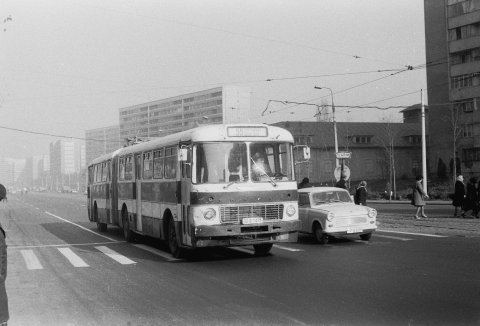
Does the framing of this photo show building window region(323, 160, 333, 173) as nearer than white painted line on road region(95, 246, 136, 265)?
A: No

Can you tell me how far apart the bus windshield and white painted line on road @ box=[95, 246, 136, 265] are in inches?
99.1

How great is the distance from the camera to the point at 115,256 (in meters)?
14.0

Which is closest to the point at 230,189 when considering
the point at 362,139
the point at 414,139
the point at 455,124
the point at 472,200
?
the point at 472,200

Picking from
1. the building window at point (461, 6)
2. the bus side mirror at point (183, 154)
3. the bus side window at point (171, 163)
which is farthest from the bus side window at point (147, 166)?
the building window at point (461, 6)

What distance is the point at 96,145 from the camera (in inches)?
5074

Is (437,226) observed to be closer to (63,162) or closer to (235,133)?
(235,133)

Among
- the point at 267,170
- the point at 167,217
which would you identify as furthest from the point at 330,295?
the point at 167,217

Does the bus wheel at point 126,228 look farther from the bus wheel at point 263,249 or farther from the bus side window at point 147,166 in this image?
the bus wheel at point 263,249

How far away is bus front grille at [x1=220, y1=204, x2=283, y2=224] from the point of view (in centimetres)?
1216

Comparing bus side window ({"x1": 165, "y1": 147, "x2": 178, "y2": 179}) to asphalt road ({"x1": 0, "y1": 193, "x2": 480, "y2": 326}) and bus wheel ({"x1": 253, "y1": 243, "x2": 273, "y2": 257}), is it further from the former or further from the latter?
bus wheel ({"x1": 253, "y1": 243, "x2": 273, "y2": 257})

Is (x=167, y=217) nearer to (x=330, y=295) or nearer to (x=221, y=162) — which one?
(x=221, y=162)

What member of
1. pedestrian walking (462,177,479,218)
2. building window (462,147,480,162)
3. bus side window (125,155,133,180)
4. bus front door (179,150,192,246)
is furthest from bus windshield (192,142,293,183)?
building window (462,147,480,162)

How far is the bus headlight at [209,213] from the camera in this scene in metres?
12.0

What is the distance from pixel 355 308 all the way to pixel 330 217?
793 cm
